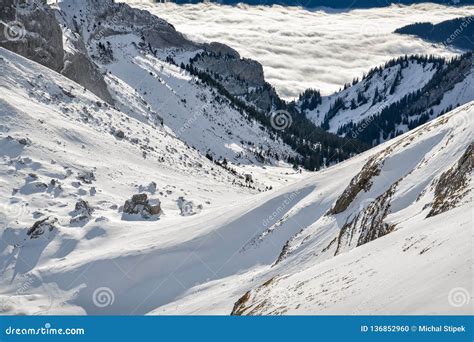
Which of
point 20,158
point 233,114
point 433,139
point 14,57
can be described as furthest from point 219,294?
point 233,114

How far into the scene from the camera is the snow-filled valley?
50.2ft

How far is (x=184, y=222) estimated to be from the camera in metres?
37.8

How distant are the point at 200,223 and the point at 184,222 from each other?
178 centimetres

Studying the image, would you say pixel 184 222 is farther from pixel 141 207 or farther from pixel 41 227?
pixel 41 227

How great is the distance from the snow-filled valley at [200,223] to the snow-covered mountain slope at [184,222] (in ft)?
0.28

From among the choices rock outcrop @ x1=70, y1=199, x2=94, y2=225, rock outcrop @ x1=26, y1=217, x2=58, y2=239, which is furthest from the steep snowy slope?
rock outcrop @ x1=26, y1=217, x2=58, y2=239

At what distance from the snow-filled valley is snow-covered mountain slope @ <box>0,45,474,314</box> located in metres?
0.09

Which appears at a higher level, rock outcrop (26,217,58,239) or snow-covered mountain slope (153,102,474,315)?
snow-covered mountain slope (153,102,474,315)

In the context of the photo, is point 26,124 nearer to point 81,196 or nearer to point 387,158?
point 81,196

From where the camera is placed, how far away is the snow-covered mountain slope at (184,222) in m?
19.6

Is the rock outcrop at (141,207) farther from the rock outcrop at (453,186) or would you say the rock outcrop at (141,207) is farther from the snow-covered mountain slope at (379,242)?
the rock outcrop at (453,186)

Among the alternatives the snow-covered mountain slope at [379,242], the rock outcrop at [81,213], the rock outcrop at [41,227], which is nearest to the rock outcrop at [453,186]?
the snow-covered mountain slope at [379,242]

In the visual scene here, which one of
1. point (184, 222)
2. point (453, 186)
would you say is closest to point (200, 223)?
point (184, 222)

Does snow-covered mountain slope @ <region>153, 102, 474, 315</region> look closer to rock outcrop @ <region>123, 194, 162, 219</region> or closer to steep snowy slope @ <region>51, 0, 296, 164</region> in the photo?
rock outcrop @ <region>123, 194, 162, 219</region>
